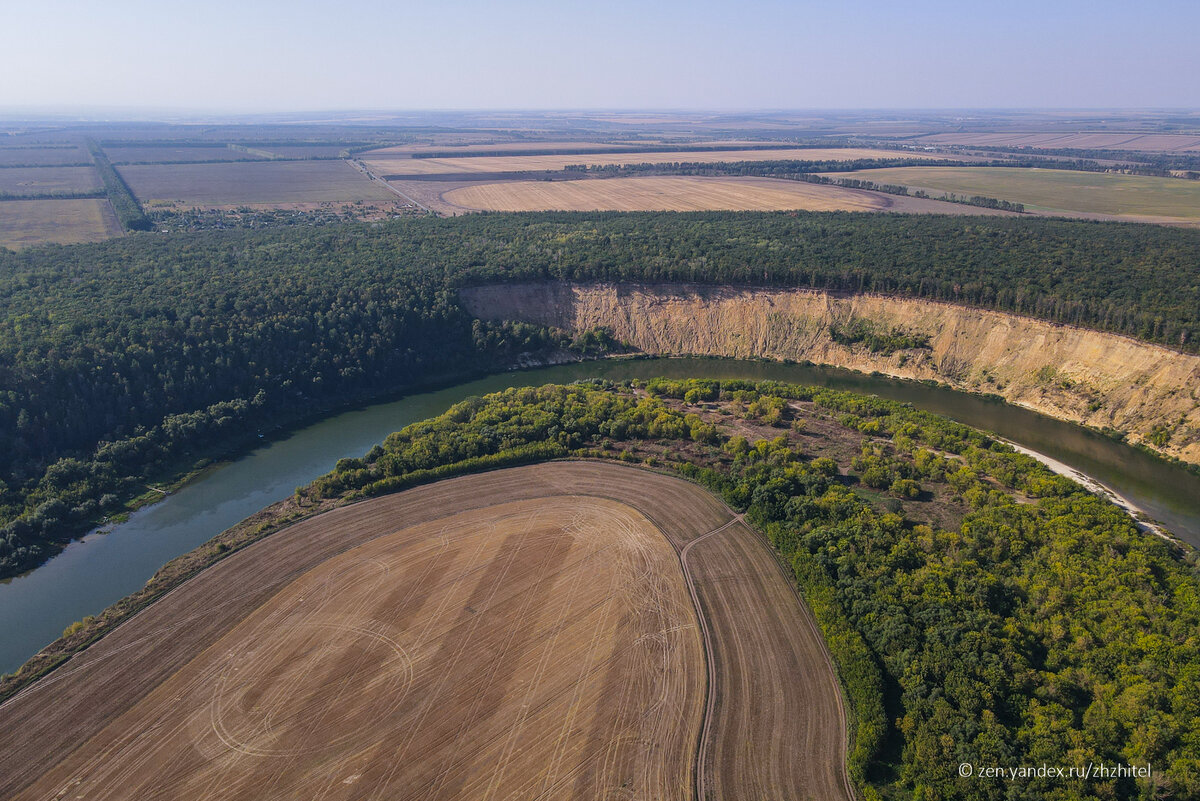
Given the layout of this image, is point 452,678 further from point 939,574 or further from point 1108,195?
point 1108,195

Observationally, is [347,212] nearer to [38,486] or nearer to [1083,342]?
[38,486]

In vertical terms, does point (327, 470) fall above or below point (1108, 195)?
below

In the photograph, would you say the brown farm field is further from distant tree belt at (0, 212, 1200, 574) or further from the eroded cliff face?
the eroded cliff face

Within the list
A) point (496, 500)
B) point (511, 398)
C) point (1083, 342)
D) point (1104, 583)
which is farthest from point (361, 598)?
point (1083, 342)

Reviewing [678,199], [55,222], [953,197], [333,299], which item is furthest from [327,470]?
[953,197]

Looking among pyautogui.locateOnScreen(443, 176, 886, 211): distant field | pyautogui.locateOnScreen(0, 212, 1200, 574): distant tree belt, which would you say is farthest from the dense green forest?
pyautogui.locateOnScreen(443, 176, 886, 211): distant field

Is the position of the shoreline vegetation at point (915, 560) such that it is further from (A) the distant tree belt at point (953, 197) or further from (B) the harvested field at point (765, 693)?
(A) the distant tree belt at point (953, 197)
